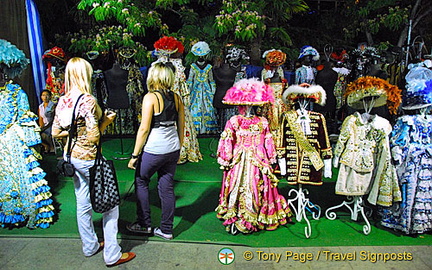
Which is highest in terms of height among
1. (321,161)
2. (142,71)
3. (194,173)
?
(142,71)

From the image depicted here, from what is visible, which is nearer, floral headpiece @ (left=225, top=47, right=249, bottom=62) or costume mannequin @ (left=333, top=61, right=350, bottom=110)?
floral headpiece @ (left=225, top=47, right=249, bottom=62)

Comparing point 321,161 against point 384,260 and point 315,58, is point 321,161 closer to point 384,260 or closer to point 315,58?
point 384,260

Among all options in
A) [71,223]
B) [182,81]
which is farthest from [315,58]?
[71,223]

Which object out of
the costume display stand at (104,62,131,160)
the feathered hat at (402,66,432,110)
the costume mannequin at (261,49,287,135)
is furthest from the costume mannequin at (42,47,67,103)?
the feathered hat at (402,66,432,110)

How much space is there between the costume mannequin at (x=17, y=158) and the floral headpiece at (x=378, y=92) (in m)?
3.25

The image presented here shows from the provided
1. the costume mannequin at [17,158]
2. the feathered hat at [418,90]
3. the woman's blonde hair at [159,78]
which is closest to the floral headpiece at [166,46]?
the costume mannequin at [17,158]

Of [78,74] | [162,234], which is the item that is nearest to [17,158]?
[78,74]

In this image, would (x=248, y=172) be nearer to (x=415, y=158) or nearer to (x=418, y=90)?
(x=415, y=158)

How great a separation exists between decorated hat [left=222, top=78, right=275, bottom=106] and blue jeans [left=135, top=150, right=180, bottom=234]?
2.50ft

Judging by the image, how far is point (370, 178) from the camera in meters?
3.62

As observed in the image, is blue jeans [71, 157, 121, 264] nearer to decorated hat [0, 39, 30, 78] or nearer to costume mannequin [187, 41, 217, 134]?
decorated hat [0, 39, 30, 78]

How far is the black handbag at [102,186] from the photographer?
2.73 meters

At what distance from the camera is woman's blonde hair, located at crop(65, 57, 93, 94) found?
105 inches

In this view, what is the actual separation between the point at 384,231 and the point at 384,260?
0.64 meters
